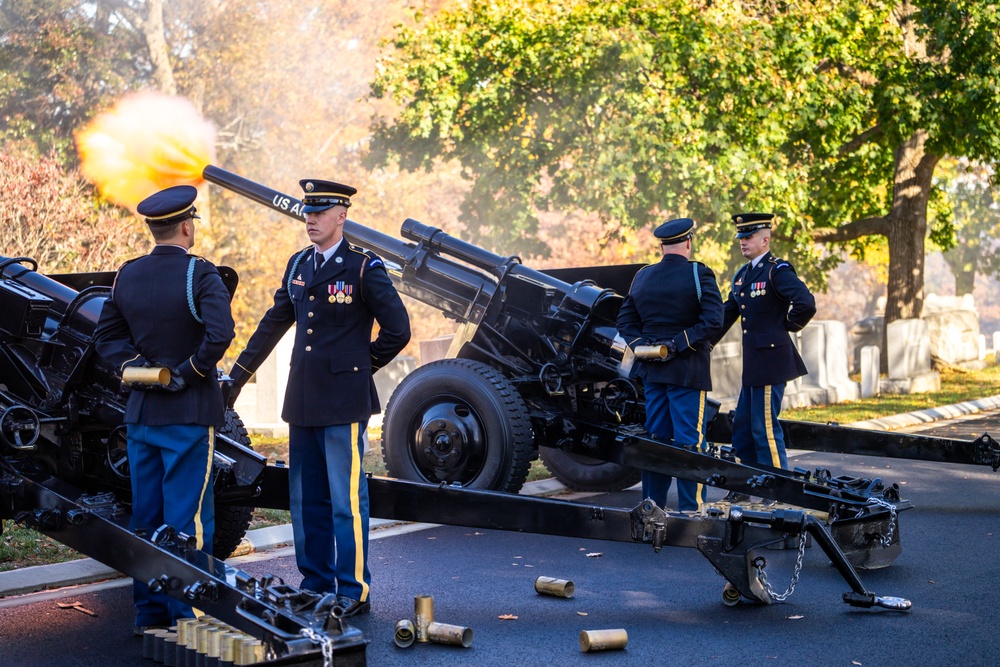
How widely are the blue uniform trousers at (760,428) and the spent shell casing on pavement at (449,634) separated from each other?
10.1 ft

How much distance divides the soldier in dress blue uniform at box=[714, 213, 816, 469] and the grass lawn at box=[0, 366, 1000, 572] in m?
2.24

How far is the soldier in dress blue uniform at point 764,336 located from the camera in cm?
759

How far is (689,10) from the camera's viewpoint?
55.7 ft

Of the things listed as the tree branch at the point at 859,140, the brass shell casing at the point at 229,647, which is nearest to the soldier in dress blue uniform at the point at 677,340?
the brass shell casing at the point at 229,647

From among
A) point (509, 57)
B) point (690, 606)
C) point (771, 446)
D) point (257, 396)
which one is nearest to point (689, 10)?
point (509, 57)

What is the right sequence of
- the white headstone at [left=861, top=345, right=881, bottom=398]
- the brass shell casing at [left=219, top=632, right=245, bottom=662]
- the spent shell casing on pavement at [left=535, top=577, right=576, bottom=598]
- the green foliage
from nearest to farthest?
the brass shell casing at [left=219, top=632, right=245, bottom=662] < the spent shell casing on pavement at [left=535, top=577, right=576, bottom=598] < the green foliage < the white headstone at [left=861, top=345, right=881, bottom=398]

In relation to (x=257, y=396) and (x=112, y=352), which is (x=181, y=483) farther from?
(x=257, y=396)

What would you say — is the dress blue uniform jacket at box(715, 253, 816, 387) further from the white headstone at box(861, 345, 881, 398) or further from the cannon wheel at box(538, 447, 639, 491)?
the white headstone at box(861, 345, 881, 398)

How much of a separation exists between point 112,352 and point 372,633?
1.58m

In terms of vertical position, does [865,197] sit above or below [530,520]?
above

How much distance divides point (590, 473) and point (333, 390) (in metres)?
3.92

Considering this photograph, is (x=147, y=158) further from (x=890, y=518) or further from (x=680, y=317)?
(x=890, y=518)

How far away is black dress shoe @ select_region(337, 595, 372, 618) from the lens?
5043 millimetres

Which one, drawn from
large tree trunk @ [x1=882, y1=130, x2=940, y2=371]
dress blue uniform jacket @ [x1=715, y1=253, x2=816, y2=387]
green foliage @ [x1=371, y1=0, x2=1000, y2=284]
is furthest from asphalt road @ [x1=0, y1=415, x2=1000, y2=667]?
large tree trunk @ [x1=882, y1=130, x2=940, y2=371]
